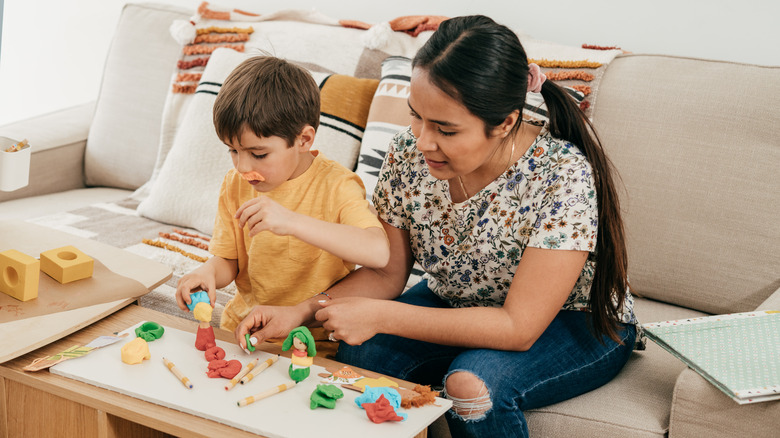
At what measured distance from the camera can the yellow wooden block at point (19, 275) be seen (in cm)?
123

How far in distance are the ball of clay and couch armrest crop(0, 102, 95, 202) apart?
1275mm

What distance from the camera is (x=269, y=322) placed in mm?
1196

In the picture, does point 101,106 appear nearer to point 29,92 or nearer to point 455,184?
point 29,92

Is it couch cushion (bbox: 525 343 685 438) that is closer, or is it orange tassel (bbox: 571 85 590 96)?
couch cushion (bbox: 525 343 685 438)

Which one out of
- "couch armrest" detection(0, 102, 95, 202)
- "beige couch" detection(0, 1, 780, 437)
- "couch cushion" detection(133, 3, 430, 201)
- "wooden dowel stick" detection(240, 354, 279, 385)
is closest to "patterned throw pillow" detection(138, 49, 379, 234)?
"couch cushion" detection(133, 3, 430, 201)

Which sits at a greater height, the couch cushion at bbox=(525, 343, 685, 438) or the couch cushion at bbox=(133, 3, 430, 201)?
the couch cushion at bbox=(133, 3, 430, 201)

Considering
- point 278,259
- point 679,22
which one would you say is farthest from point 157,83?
point 679,22

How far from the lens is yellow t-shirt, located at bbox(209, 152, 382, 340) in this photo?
133 centimetres

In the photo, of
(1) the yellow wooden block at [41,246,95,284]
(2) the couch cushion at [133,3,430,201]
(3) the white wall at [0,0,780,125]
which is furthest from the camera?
(2) the couch cushion at [133,3,430,201]

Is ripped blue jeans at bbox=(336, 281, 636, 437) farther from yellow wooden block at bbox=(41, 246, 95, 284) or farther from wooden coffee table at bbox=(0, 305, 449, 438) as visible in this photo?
yellow wooden block at bbox=(41, 246, 95, 284)

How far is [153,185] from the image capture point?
6.93 ft

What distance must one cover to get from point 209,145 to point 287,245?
0.72 meters

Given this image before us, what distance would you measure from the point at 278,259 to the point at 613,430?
67cm

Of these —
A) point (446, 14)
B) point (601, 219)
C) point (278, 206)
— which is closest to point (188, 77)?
point (446, 14)
